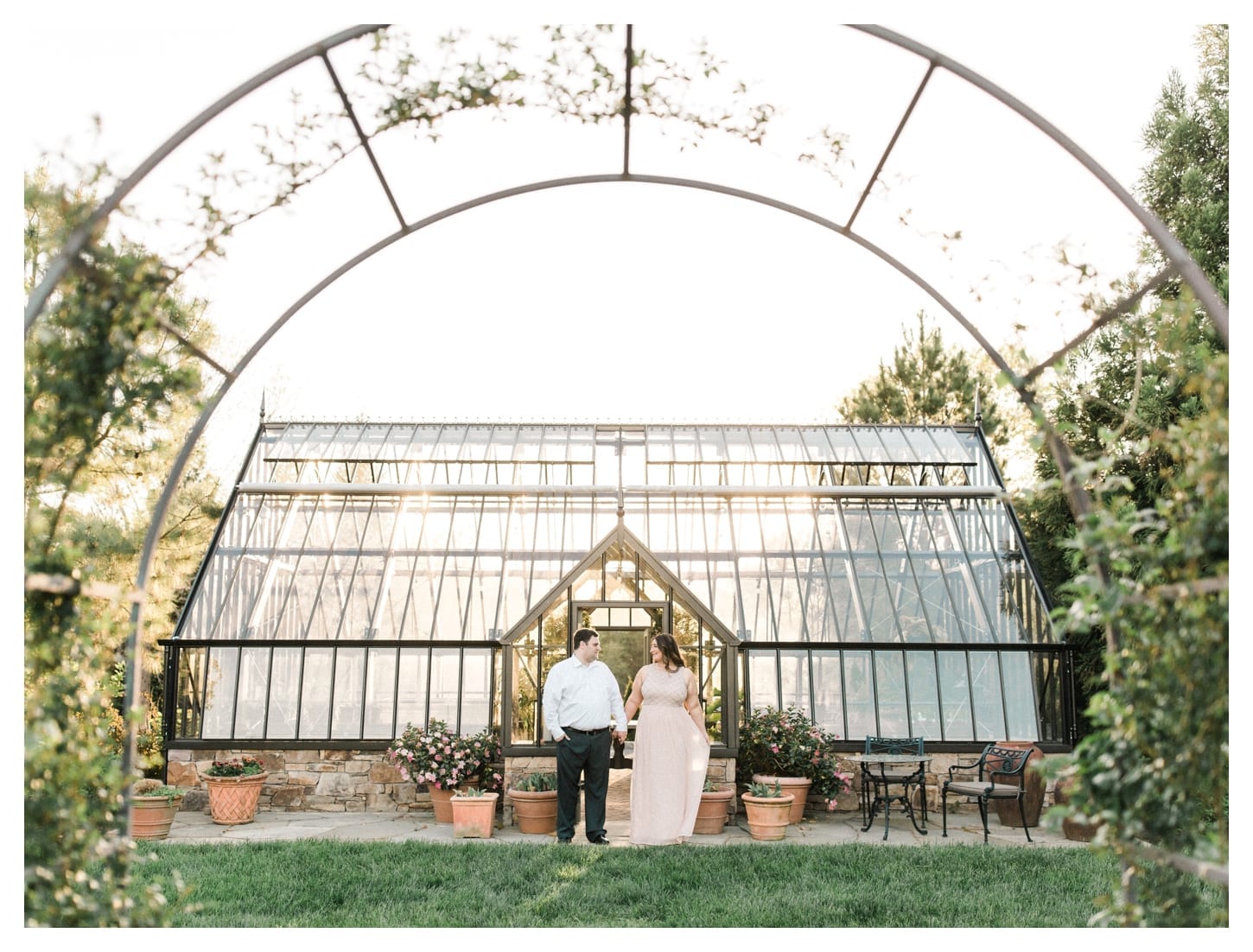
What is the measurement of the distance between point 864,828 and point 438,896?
447 centimetres

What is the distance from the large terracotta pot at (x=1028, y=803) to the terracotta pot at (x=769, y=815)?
2.11 metres

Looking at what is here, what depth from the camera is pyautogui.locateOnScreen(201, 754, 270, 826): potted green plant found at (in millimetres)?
9258

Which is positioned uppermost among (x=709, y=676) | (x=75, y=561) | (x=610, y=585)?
(x=75, y=561)

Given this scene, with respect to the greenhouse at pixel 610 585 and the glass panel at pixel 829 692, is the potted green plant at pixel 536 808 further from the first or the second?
the glass panel at pixel 829 692

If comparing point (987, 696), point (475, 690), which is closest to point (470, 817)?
point (475, 690)

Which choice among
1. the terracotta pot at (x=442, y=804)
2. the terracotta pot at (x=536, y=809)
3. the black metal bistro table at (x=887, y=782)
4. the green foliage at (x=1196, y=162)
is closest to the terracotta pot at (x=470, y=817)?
the terracotta pot at (x=536, y=809)

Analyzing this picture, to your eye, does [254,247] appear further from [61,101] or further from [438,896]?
[438,896]

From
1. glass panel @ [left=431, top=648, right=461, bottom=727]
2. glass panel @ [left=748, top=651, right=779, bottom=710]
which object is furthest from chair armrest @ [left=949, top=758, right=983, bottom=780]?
glass panel @ [left=431, top=648, right=461, bottom=727]

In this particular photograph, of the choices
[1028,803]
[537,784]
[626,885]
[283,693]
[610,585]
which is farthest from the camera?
[283,693]

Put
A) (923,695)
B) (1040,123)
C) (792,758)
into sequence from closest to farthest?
(1040,123), (792,758), (923,695)

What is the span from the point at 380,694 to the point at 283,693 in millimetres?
1010

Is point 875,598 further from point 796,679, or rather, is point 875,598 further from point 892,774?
point 892,774

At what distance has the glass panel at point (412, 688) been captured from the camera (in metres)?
10.5

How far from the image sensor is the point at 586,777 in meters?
7.93
